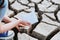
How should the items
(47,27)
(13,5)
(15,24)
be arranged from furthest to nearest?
1. (13,5)
2. (47,27)
3. (15,24)

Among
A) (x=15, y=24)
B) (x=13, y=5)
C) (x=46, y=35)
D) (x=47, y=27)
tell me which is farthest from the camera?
(x=13, y=5)

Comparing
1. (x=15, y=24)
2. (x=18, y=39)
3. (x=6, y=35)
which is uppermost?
(x=15, y=24)

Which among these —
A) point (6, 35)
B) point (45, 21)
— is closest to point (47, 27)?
point (45, 21)

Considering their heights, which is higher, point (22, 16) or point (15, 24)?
point (15, 24)

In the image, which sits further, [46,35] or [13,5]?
[13,5]

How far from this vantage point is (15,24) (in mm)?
1851

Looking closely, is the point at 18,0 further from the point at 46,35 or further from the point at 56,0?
the point at 46,35

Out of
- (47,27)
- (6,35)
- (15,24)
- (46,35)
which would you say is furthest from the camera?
(47,27)

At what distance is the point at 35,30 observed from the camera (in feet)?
7.72

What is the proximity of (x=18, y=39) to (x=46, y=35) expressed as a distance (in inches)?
10.3

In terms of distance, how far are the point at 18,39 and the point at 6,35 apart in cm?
29

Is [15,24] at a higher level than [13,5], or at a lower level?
higher

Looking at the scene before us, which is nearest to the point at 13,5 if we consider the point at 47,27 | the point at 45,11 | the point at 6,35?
the point at 45,11

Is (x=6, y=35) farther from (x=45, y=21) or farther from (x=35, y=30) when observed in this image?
(x=45, y=21)
